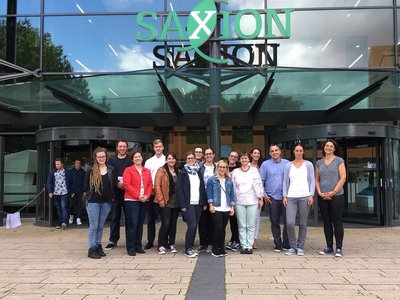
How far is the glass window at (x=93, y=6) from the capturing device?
528 inches

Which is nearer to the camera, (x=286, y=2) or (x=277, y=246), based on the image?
(x=277, y=246)

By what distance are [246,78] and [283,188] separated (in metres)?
3.91

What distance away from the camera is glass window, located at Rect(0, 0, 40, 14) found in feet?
43.6

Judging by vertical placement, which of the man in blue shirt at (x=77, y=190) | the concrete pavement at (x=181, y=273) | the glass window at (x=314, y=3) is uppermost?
the glass window at (x=314, y=3)

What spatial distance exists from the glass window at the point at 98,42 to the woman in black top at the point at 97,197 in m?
7.09

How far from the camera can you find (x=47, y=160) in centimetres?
1094

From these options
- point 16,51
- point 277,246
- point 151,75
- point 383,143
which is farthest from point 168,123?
point 277,246

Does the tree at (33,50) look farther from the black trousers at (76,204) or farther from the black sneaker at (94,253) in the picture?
the black sneaker at (94,253)

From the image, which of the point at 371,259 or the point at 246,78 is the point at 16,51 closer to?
the point at 246,78

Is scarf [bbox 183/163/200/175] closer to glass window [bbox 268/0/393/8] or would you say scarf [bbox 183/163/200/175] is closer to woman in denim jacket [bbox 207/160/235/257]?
woman in denim jacket [bbox 207/160/235/257]

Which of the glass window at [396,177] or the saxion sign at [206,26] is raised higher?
the saxion sign at [206,26]

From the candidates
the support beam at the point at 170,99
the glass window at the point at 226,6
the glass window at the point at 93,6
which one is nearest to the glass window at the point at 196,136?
the support beam at the point at 170,99

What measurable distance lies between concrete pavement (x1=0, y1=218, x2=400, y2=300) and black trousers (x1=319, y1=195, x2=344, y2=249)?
1.01ft

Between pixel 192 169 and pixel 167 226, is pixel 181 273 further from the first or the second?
pixel 192 169
